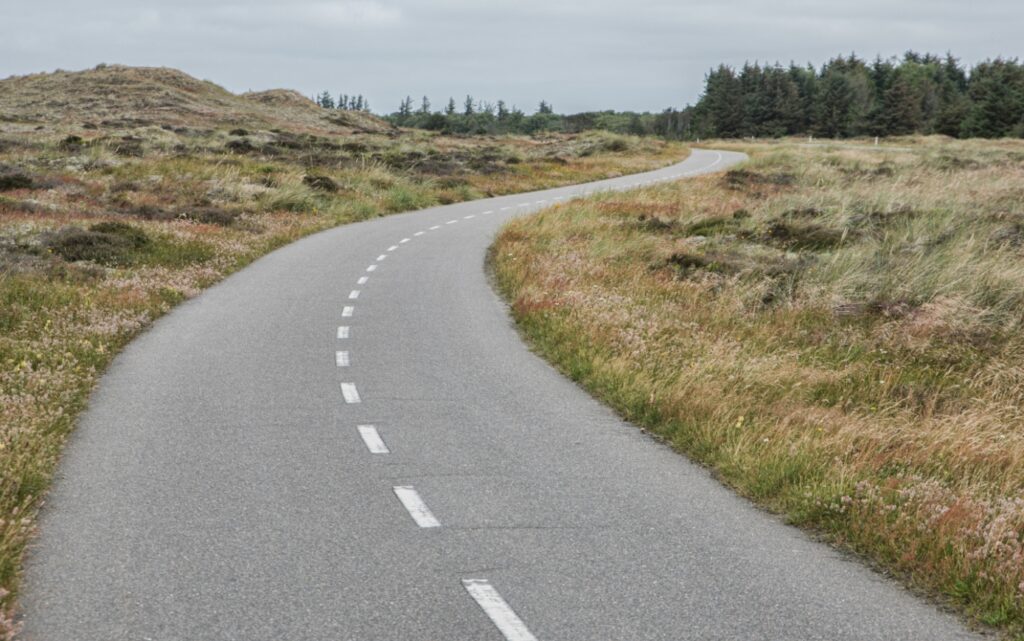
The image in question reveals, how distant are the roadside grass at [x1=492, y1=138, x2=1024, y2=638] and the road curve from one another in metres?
0.39

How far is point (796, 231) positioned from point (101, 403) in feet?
53.7

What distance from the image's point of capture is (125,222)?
843 inches

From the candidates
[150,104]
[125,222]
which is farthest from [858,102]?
[125,222]

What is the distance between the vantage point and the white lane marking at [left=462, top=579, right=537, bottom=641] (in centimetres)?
461

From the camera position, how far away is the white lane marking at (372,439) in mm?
7781

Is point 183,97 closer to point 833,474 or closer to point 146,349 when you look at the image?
point 146,349

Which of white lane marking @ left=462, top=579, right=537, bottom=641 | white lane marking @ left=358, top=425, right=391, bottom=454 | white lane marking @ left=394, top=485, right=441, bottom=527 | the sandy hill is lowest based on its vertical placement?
white lane marking @ left=358, top=425, right=391, bottom=454

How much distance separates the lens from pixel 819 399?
9992mm

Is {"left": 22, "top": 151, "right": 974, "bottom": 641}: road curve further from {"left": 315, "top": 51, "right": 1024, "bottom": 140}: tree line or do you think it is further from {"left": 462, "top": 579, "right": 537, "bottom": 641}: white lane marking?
{"left": 315, "top": 51, "right": 1024, "bottom": 140}: tree line

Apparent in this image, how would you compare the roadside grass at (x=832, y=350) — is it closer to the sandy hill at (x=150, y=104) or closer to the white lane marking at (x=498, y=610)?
the white lane marking at (x=498, y=610)

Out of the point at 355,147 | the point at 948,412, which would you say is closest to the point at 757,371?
the point at 948,412

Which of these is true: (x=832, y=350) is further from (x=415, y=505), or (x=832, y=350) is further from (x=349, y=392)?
(x=415, y=505)

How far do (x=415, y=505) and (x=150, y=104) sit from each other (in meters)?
83.0

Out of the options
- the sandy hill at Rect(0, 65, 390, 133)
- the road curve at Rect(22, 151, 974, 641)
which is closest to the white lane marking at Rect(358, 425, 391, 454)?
the road curve at Rect(22, 151, 974, 641)
